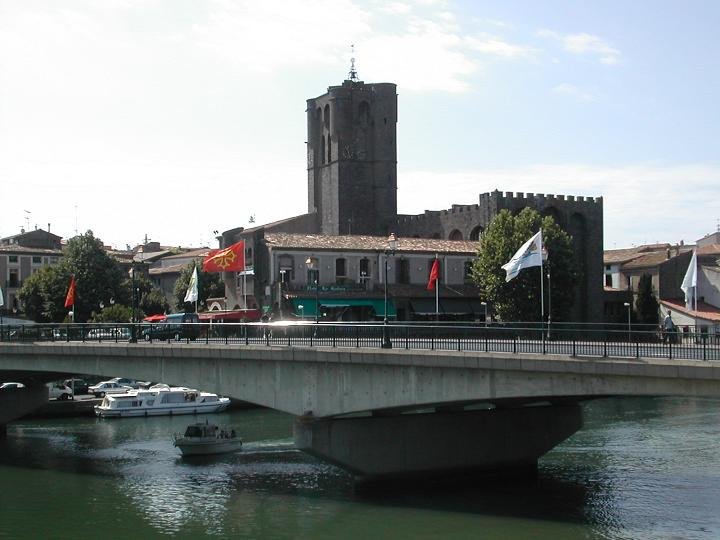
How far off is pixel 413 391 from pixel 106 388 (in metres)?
47.0

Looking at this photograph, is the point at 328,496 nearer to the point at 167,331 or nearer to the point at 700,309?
the point at 167,331

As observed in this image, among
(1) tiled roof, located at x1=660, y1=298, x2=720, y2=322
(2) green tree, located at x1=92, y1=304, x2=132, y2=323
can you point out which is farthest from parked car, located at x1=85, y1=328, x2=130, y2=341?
(1) tiled roof, located at x1=660, y1=298, x2=720, y2=322

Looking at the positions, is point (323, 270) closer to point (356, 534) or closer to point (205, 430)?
point (205, 430)

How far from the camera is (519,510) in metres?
35.8

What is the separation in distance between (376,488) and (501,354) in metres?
8.70

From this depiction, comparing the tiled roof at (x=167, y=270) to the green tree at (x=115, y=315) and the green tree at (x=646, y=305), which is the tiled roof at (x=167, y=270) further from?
the green tree at (x=646, y=305)

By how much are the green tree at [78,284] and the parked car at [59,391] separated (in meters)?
A: 21.1

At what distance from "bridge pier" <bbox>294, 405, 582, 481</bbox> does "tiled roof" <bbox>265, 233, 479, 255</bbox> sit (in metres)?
40.1

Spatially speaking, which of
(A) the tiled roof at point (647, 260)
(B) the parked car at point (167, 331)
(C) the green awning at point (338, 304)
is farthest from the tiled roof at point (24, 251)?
(B) the parked car at point (167, 331)

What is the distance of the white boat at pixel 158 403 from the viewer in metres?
68.2

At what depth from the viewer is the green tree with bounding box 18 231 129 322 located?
3866 inches

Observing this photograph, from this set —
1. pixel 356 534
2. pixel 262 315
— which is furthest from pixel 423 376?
pixel 262 315

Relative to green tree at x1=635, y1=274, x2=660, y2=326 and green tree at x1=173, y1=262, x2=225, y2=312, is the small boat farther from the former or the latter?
green tree at x1=635, y1=274, x2=660, y2=326

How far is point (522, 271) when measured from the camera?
255 feet
